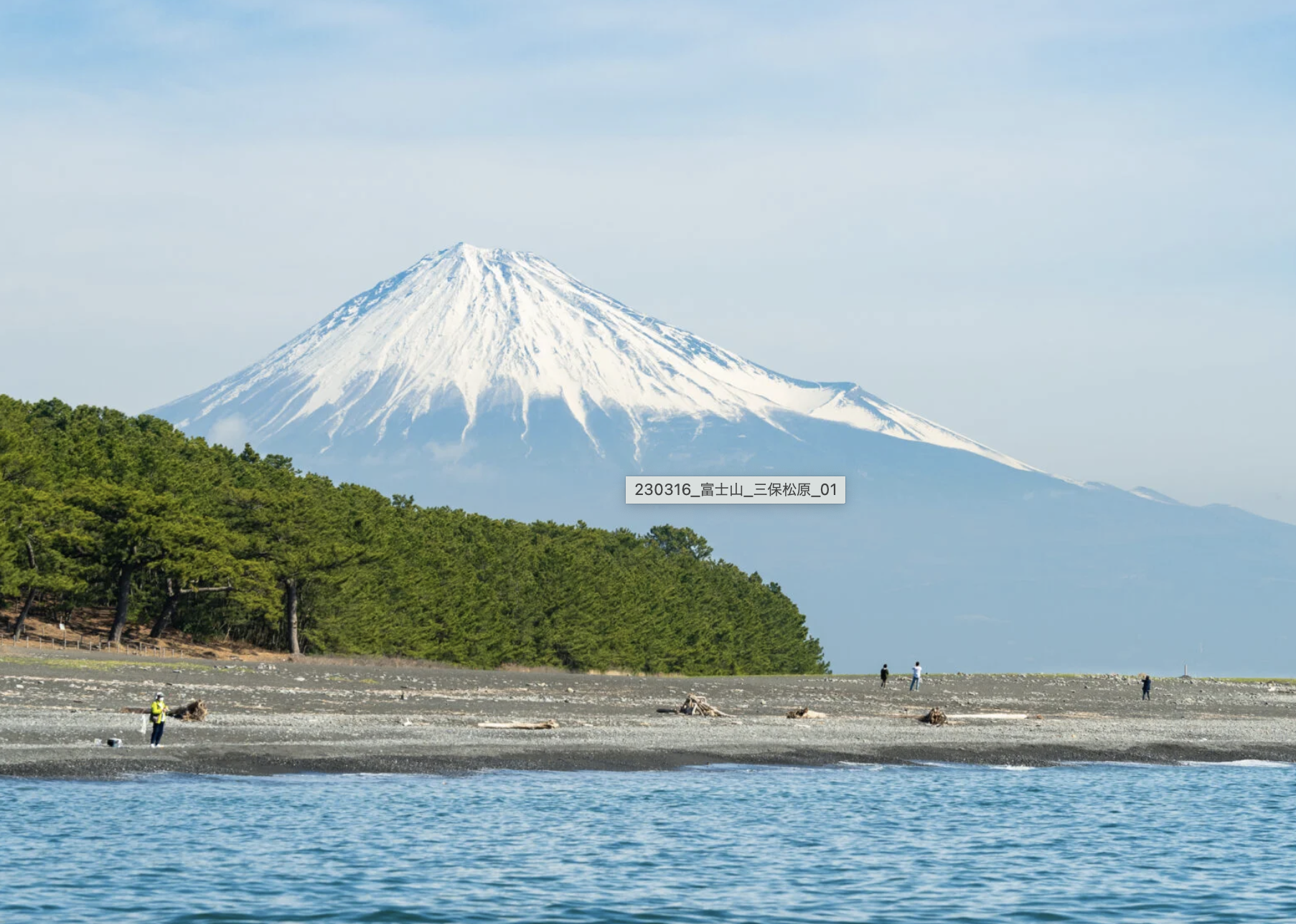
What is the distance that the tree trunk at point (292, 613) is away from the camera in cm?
9138

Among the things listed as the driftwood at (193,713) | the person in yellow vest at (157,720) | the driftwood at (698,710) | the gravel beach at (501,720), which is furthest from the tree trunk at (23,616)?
the person in yellow vest at (157,720)

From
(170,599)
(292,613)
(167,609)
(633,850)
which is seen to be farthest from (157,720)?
(292,613)

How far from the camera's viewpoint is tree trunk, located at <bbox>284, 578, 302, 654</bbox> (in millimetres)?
91375

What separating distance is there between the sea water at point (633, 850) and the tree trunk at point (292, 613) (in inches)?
2049

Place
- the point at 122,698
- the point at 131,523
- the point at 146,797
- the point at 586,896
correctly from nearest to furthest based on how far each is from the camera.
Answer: the point at 586,896 < the point at 146,797 < the point at 122,698 < the point at 131,523

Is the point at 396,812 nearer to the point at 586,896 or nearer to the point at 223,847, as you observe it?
the point at 223,847

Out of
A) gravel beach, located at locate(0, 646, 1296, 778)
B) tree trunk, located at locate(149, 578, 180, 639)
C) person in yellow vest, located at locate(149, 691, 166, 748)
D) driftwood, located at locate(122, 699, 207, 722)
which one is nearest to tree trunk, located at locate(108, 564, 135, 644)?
tree trunk, located at locate(149, 578, 180, 639)

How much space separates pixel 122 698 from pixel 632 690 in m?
35.3

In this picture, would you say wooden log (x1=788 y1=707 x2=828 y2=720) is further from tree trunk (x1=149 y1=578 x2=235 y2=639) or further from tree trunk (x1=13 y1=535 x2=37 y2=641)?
tree trunk (x1=13 y1=535 x2=37 y2=641)

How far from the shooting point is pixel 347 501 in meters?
108

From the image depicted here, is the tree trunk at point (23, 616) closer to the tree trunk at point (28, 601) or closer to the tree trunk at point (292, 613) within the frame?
the tree trunk at point (28, 601)

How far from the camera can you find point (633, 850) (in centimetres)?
3216

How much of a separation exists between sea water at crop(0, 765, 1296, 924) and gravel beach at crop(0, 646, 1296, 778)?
9.01 ft

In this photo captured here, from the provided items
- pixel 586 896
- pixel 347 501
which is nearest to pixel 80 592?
pixel 347 501
